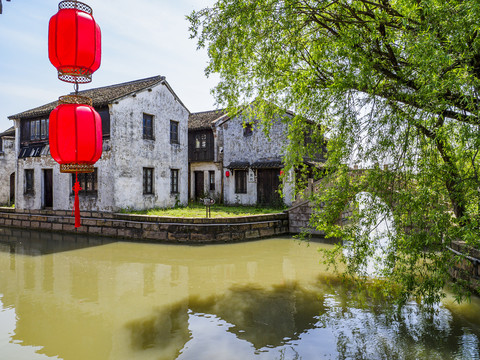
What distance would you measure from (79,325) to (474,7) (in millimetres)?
6705

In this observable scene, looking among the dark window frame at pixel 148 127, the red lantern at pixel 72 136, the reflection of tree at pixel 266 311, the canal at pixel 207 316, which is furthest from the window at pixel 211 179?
the red lantern at pixel 72 136

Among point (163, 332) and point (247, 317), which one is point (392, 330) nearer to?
point (247, 317)

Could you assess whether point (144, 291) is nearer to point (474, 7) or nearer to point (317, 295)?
point (317, 295)

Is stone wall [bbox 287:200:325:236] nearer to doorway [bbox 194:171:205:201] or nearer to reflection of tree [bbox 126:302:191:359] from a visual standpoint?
doorway [bbox 194:171:205:201]

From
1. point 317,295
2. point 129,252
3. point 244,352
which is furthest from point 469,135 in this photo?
point 129,252

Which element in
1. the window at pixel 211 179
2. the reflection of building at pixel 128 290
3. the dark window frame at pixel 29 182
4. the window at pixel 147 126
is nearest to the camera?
the reflection of building at pixel 128 290

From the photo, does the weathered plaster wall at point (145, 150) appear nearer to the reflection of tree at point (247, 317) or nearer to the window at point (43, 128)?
the window at point (43, 128)

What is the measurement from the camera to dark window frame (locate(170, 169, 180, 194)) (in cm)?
1692

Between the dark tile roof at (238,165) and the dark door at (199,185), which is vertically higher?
the dark tile roof at (238,165)

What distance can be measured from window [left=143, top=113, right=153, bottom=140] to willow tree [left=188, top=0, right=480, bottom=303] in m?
9.31

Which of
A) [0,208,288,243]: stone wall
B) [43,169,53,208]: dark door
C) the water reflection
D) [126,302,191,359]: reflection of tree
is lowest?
[126,302,191,359]: reflection of tree

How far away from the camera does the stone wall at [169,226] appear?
11742 mm

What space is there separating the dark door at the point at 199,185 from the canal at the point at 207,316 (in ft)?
33.7

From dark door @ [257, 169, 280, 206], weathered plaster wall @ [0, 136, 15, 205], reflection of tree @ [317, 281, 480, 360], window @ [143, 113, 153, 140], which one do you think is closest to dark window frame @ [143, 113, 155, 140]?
window @ [143, 113, 153, 140]
